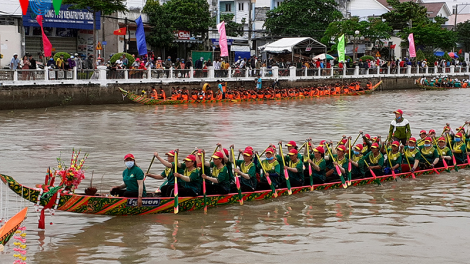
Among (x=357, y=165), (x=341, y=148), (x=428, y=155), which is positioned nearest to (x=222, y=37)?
(x=428, y=155)

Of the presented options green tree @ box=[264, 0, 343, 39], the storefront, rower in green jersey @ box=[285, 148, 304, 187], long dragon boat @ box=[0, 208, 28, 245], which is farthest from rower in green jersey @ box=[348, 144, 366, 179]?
green tree @ box=[264, 0, 343, 39]

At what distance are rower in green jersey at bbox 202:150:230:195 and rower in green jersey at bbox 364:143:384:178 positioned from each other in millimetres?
4019

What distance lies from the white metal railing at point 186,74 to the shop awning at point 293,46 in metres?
2.34

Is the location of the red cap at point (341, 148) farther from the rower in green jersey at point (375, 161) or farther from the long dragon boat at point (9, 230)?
the long dragon boat at point (9, 230)

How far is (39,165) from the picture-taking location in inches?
588

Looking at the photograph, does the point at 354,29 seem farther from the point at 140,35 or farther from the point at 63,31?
the point at 63,31

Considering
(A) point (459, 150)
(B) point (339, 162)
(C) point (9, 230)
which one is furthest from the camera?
(A) point (459, 150)

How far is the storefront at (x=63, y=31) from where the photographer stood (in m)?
32.6

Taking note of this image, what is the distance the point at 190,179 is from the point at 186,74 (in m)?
22.0

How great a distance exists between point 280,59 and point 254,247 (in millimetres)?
35267

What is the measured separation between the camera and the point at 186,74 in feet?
106

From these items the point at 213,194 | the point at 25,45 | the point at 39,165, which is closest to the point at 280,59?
the point at 25,45

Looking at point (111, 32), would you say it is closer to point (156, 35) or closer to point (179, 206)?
point (156, 35)

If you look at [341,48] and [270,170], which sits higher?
[341,48]
